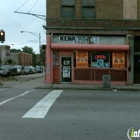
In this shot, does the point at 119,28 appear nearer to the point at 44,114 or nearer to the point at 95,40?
the point at 95,40

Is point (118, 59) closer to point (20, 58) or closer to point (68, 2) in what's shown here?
point (68, 2)

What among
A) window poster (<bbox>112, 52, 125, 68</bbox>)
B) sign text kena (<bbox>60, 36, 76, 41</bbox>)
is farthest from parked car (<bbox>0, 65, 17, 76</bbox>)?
window poster (<bbox>112, 52, 125, 68</bbox>)

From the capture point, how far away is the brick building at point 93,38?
20734mm

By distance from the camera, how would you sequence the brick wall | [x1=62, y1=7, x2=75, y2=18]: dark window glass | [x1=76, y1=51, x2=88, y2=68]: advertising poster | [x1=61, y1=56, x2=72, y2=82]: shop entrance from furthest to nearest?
[x1=62, y1=7, x2=75, y2=18]: dark window glass < [x1=61, y1=56, x2=72, y2=82]: shop entrance < the brick wall < [x1=76, y1=51, x2=88, y2=68]: advertising poster

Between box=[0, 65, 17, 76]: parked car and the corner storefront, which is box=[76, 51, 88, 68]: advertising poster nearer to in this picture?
the corner storefront

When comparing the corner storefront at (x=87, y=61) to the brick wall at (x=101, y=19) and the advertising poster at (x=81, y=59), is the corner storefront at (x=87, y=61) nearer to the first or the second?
the advertising poster at (x=81, y=59)

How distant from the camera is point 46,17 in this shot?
21094 millimetres

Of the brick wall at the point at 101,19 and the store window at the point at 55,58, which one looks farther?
the store window at the point at 55,58

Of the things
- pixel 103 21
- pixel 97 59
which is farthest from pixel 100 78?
pixel 103 21

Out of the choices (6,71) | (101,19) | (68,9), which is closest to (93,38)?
(101,19)

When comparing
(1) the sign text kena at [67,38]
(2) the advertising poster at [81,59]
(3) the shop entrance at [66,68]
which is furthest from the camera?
(3) the shop entrance at [66,68]

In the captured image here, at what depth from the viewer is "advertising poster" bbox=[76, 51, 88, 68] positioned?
67.9 feet

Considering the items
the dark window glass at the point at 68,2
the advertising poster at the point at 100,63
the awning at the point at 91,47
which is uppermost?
the dark window glass at the point at 68,2

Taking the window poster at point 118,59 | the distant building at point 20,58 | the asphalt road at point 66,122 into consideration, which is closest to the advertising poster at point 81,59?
the window poster at point 118,59
